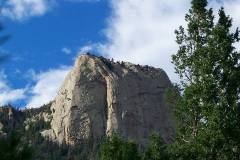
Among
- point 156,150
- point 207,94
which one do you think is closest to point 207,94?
point 207,94

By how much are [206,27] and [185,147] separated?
27.1 ft

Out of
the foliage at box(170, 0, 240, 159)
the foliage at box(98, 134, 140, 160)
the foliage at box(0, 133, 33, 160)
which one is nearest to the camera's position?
the foliage at box(0, 133, 33, 160)

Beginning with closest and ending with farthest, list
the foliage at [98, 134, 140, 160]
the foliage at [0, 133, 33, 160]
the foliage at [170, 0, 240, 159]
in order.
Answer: the foliage at [0, 133, 33, 160] → the foliage at [170, 0, 240, 159] → the foliage at [98, 134, 140, 160]

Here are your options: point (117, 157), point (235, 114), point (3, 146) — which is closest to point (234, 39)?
point (235, 114)

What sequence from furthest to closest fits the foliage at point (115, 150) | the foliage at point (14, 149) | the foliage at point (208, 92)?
the foliage at point (115, 150), the foliage at point (208, 92), the foliage at point (14, 149)

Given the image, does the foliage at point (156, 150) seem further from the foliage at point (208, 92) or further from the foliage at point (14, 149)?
the foliage at point (14, 149)

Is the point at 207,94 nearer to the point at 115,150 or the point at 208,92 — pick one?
the point at 208,92

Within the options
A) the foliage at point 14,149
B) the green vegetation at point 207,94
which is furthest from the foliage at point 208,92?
the foliage at point 14,149

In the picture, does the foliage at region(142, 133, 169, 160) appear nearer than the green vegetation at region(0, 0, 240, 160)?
No

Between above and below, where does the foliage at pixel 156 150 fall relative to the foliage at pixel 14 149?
above

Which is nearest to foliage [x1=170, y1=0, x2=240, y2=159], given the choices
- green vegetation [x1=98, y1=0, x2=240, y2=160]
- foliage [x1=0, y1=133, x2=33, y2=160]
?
green vegetation [x1=98, y1=0, x2=240, y2=160]

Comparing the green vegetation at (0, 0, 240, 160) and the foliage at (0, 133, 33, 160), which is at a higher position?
the green vegetation at (0, 0, 240, 160)

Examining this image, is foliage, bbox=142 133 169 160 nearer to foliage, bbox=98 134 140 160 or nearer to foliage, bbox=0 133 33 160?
foliage, bbox=98 134 140 160

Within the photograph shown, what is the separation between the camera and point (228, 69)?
Answer: 1592 inches
